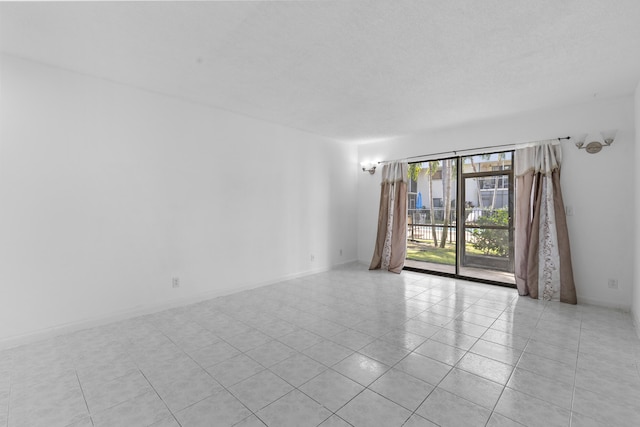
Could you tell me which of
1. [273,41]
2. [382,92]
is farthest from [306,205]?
[273,41]

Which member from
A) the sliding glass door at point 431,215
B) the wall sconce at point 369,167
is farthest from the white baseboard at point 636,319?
the wall sconce at point 369,167

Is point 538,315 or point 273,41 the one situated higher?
point 273,41

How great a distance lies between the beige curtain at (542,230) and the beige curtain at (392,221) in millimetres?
1810

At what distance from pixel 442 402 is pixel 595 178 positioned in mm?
3619

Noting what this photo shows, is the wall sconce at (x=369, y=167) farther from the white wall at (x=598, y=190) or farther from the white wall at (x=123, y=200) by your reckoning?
the white wall at (x=598, y=190)

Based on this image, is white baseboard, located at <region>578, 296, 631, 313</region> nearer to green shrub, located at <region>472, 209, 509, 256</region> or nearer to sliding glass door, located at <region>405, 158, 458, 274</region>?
green shrub, located at <region>472, 209, 509, 256</region>

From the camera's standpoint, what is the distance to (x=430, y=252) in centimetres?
686

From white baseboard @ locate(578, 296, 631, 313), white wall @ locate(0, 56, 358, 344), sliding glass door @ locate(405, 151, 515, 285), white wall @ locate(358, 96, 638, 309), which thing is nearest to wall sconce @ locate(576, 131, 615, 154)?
white wall @ locate(358, 96, 638, 309)

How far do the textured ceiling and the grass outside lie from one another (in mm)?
→ 3662

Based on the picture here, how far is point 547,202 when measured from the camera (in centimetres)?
388

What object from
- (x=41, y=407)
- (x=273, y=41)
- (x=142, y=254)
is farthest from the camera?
(x=142, y=254)

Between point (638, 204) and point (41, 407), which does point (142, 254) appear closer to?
point (41, 407)

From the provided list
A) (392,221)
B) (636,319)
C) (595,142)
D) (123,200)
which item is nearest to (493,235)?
(392,221)

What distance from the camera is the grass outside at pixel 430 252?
6586 millimetres
